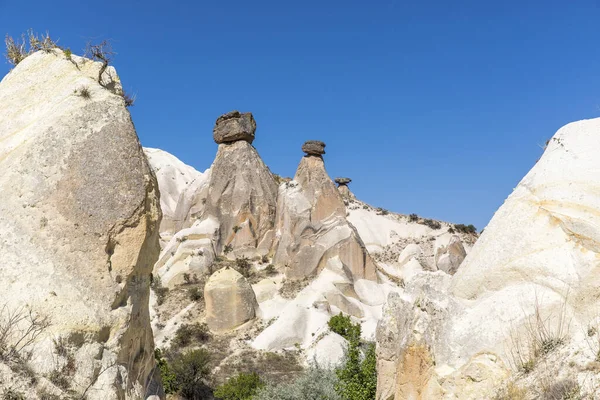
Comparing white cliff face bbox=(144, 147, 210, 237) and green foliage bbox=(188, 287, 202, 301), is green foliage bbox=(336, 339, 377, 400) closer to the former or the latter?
green foliage bbox=(188, 287, 202, 301)

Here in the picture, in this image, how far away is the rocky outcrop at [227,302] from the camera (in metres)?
18.2

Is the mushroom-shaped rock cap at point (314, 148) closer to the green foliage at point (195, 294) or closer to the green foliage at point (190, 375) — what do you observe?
the green foliage at point (195, 294)

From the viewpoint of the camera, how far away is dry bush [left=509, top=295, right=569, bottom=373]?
4266 mm

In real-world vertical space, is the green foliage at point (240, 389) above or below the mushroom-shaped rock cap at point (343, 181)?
below

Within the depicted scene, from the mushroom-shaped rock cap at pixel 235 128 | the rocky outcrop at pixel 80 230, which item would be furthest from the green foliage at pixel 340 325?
the mushroom-shaped rock cap at pixel 235 128

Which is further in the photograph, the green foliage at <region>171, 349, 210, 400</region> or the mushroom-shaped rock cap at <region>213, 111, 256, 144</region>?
the mushroom-shaped rock cap at <region>213, 111, 256, 144</region>

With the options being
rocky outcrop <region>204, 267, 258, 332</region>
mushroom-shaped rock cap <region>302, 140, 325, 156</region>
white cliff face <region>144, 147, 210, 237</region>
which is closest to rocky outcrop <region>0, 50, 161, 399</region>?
rocky outcrop <region>204, 267, 258, 332</region>

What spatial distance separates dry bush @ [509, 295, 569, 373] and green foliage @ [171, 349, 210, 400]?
9142mm

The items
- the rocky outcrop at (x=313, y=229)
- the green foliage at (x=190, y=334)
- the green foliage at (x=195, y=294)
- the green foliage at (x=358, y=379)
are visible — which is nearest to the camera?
the green foliage at (x=358, y=379)

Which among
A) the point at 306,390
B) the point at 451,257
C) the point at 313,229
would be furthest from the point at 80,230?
the point at 451,257

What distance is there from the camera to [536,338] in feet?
14.5

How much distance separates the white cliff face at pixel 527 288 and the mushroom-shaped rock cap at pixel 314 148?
19987mm

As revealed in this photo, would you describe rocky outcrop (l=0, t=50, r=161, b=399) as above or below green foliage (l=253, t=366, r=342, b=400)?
above

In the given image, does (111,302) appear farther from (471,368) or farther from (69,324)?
(471,368)
